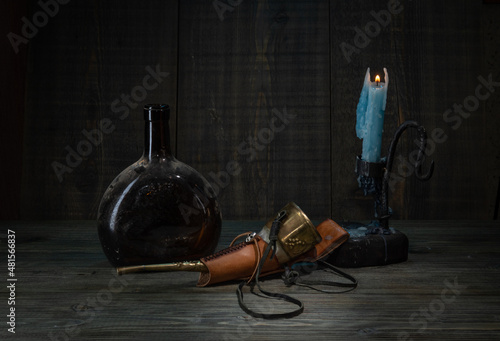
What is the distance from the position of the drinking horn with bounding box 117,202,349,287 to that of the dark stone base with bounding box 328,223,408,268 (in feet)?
0.08

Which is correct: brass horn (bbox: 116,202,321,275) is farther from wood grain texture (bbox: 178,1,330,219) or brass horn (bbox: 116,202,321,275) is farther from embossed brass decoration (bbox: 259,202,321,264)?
wood grain texture (bbox: 178,1,330,219)

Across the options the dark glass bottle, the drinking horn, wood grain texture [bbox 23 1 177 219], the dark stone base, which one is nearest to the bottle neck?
the dark glass bottle

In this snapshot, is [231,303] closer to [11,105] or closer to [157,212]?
[157,212]

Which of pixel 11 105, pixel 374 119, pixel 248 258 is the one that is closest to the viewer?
pixel 248 258

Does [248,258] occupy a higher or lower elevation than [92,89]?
lower

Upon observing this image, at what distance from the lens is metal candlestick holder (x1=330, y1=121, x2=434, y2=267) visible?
95 cm

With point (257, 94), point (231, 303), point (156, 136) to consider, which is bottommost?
point (231, 303)

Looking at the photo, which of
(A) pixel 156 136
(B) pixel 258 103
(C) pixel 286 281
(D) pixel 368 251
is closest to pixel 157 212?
(A) pixel 156 136

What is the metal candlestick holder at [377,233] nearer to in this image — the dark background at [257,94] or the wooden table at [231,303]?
the wooden table at [231,303]

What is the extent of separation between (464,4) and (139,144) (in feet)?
3.31

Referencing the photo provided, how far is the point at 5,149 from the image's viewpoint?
145cm

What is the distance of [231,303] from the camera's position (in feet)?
2.56

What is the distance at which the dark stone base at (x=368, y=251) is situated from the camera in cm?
95

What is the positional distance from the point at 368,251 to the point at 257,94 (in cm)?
70
